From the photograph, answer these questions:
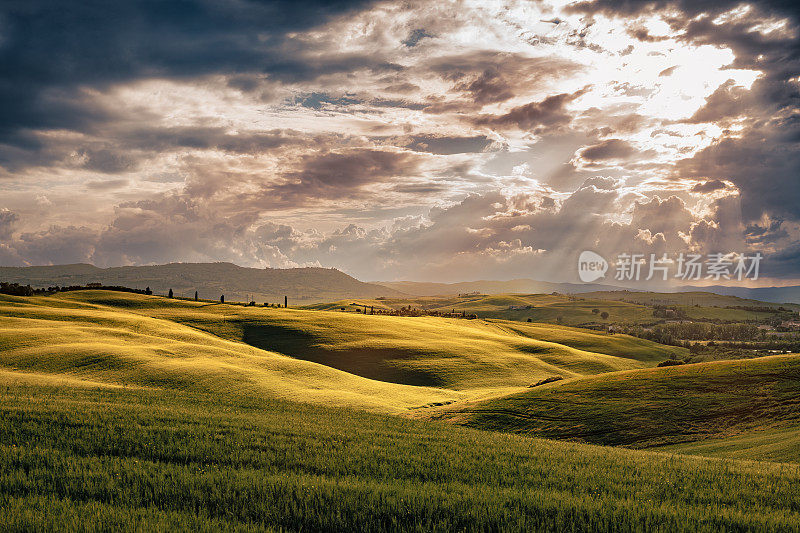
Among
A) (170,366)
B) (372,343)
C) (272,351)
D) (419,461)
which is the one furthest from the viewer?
(372,343)

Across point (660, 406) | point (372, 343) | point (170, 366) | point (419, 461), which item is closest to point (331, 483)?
point (419, 461)

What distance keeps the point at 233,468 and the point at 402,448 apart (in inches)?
236

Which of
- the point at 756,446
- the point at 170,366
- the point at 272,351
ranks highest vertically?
the point at 756,446

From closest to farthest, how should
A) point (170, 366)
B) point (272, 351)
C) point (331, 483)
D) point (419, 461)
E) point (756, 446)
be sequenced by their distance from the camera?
point (331, 483), point (419, 461), point (756, 446), point (170, 366), point (272, 351)

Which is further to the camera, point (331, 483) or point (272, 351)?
point (272, 351)

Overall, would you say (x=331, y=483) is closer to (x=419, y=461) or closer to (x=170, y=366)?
(x=419, y=461)

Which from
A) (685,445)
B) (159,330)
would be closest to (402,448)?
(685,445)

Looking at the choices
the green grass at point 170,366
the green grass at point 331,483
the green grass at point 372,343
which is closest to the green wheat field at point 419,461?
the green grass at point 331,483

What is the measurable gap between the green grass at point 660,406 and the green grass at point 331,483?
20877 mm

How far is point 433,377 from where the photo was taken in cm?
8456

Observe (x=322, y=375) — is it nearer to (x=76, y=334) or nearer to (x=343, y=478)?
(x=76, y=334)

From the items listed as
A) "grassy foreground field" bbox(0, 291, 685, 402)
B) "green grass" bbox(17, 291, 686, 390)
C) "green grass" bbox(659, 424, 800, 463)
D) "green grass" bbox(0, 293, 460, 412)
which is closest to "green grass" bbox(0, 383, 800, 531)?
"green grass" bbox(659, 424, 800, 463)

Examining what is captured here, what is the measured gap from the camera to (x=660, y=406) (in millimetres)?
40656

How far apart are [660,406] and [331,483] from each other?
127ft
